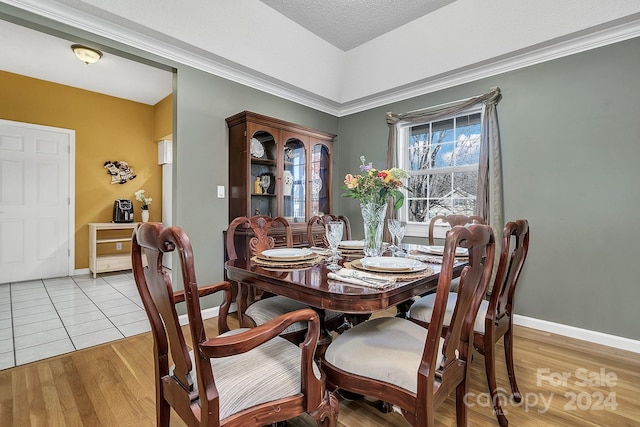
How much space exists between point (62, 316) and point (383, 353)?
10.8 ft

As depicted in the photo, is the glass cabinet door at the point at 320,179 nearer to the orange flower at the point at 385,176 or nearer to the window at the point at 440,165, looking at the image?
the window at the point at 440,165

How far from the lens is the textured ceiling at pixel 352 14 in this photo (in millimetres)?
2822

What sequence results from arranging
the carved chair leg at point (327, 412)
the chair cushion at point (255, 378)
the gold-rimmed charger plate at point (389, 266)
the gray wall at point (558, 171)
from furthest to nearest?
the gray wall at point (558, 171)
the gold-rimmed charger plate at point (389, 266)
the carved chair leg at point (327, 412)
the chair cushion at point (255, 378)

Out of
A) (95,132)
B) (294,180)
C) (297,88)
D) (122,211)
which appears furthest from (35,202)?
(297,88)

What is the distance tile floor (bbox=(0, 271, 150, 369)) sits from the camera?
2256 millimetres

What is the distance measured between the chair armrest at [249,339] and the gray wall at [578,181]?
8.55 ft

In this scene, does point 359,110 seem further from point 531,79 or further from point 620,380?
point 620,380

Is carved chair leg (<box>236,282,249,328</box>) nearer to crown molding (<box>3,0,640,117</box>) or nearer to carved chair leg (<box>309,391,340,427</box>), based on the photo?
carved chair leg (<box>309,391,340,427</box>)

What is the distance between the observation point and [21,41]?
10.6 feet

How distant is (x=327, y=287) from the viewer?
114 centimetres

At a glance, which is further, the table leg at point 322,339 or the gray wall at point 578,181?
the gray wall at point 578,181

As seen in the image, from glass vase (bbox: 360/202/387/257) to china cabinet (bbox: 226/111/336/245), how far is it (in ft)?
4.79

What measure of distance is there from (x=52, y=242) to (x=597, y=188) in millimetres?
6546

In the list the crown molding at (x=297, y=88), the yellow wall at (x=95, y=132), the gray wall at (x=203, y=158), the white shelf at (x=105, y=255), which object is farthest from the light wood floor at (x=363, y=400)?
the yellow wall at (x=95, y=132)
